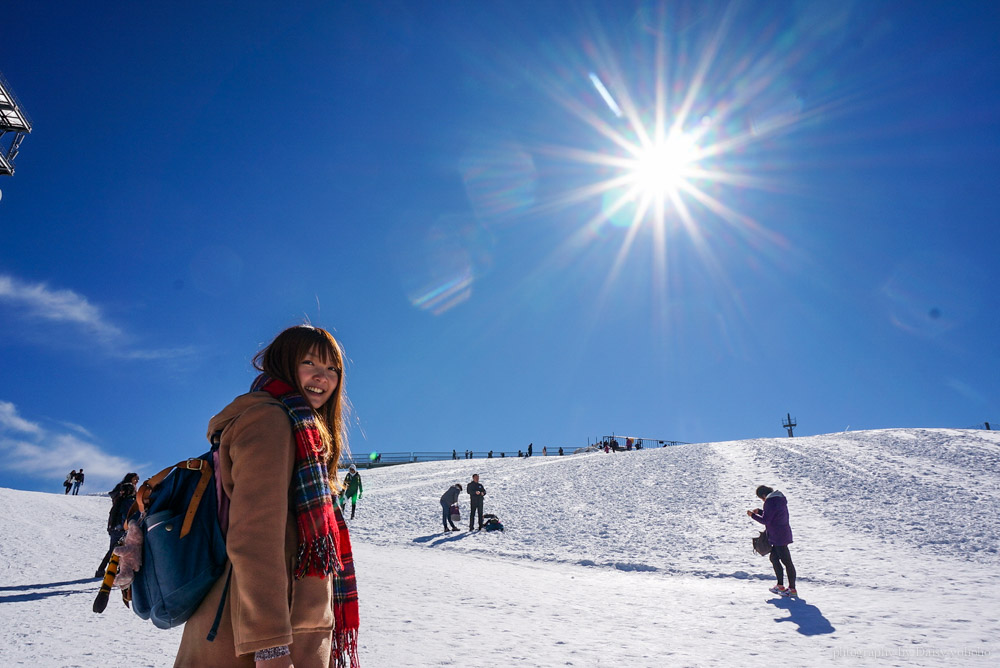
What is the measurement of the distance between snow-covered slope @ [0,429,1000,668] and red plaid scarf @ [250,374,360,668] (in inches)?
154

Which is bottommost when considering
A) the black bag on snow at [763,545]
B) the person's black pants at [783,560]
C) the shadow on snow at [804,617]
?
the shadow on snow at [804,617]

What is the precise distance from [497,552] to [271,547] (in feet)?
45.2

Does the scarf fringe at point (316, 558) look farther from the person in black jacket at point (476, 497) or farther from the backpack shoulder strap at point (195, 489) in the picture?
the person in black jacket at point (476, 497)

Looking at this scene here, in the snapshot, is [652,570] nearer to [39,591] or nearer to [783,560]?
[783,560]

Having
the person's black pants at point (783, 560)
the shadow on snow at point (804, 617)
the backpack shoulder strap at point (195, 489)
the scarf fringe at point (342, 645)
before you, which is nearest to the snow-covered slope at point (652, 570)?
the shadow on snow at point (804, 617)

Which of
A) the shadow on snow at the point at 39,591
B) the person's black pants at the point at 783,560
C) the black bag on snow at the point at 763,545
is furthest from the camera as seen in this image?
the black bag on snow at the point at 763,545

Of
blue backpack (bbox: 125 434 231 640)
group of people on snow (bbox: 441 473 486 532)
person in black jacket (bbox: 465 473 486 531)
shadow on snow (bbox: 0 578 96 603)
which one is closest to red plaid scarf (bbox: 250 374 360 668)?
blue backpack (bbox: 125 434 231 640)

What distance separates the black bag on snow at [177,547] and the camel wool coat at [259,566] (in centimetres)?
7

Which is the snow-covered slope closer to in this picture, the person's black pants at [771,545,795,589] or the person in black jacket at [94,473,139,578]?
the person's black pants at [771,545,795,589]

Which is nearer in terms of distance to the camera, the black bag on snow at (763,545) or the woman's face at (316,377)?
the woman's face at (316,377)

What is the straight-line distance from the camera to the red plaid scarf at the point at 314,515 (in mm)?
2061

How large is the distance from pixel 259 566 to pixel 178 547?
32 cm

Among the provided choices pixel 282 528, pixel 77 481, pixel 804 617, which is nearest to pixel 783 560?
pixel 804 617

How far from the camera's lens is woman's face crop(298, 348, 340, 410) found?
7.77 feet
